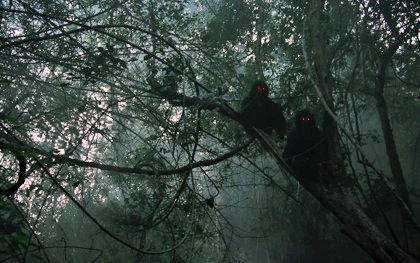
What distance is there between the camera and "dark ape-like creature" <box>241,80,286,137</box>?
3566 mm

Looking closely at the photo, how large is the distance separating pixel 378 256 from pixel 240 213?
14295 mm

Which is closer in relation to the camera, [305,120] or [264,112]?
[264,112]

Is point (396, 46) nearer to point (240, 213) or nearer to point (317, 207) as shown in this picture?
point (317, 207)

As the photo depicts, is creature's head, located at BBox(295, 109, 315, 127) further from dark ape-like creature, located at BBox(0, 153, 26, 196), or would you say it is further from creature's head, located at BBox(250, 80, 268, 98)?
dark ape-like creature, located at BBox(0, 153, 26, 196)

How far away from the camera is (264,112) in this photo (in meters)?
3.68

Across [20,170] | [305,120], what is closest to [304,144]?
[305,120]

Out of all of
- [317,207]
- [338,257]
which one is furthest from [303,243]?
[317,207]

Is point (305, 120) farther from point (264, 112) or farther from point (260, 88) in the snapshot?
point (260, 88)

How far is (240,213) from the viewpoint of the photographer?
52.7 feet

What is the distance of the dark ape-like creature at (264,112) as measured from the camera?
3566mm

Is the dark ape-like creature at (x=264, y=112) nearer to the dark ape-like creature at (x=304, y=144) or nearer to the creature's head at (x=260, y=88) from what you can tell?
the creature's head at (x=260, y=88)

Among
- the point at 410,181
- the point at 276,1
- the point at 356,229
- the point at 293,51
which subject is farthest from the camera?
the point at 410,181

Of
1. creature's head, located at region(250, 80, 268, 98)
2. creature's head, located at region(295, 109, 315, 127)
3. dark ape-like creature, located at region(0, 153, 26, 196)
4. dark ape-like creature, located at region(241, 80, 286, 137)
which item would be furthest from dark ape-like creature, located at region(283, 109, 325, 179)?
dark ape-like creature, located at region(0, 153, 26, 196)

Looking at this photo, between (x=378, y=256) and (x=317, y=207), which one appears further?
(x=317, y=207)
